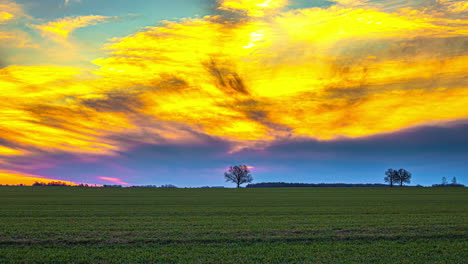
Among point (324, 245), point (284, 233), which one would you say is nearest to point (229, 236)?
point (284, 233)

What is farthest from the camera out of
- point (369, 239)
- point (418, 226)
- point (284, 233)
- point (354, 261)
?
point (418, 226)

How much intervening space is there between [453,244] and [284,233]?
994 centimetres

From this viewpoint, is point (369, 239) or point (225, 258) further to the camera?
point (369, 239)

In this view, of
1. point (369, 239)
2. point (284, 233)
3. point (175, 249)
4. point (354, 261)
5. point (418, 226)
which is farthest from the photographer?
point (418, 226)

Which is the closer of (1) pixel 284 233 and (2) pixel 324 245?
(2) pixel 324 245

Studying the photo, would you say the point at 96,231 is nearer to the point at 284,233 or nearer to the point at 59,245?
the point at 59,245

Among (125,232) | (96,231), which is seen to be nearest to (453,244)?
(125,232)

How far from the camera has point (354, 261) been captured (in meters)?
16.7

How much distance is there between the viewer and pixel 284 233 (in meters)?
23.5

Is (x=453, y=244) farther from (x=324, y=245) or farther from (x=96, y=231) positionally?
Answer: (x=96, y=231)

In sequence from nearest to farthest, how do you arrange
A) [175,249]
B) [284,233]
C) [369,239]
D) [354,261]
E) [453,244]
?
[354,261]
[175,249]
[453,244]
[369,239]
[284,233]

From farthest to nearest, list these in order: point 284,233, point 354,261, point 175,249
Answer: point 284,233, point 175,249, point 354,261

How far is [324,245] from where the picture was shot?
2009cm

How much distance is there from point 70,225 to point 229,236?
45.2ft
